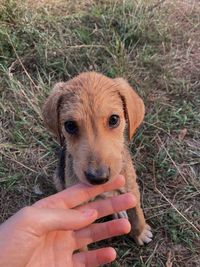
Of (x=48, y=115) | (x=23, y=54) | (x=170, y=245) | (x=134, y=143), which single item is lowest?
(x=170, y=245)

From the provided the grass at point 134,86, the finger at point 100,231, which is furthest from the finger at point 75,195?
the grass at point 134,86

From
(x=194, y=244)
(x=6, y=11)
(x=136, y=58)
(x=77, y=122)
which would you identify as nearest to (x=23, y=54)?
(x=6, y=11)

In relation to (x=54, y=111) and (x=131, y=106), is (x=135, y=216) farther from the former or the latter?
(x=54, y=111)

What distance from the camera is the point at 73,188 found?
410cm

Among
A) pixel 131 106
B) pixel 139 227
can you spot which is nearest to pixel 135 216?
pixel 139 227

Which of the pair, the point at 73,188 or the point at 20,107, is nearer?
the point at 73,188

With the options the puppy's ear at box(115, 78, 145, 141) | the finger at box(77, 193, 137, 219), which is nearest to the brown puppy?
the puppy's ear at box(115, 78, 145, 141)

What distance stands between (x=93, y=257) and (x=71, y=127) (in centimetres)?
112

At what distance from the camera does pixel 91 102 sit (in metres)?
4.05

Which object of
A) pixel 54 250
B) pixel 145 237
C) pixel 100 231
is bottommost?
pixel 145 237

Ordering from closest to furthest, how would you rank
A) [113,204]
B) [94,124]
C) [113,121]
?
1. [94,124]
2. [113,121]
3. [113,204]

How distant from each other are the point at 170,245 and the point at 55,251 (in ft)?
4.27

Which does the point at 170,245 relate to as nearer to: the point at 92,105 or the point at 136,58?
the point at 92,105

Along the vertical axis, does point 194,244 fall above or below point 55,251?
below
